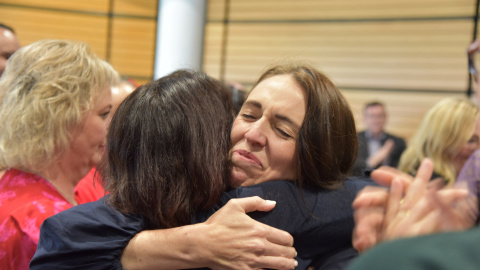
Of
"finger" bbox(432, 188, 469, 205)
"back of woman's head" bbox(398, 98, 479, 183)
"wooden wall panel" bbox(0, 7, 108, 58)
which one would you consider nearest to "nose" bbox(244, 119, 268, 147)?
"finger" bbox(432, 188, 469, 205)

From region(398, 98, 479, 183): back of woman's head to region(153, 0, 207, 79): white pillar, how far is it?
3453mm

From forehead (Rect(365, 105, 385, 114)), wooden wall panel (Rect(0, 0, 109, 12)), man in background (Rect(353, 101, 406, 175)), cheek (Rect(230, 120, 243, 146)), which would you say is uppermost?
wooden wall panel (Rect(0, 0, 109, 12))

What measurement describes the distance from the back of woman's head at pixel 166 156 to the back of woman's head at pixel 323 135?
0.74 feet

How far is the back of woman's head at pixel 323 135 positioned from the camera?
1.31m

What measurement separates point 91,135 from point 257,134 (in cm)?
81

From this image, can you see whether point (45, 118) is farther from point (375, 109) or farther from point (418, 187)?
point (375, 109)

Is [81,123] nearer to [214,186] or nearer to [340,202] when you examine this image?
[214,186]

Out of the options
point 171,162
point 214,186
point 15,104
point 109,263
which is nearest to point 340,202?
point 214,186

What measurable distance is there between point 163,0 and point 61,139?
4.28 metres

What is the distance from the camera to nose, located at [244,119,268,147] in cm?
129

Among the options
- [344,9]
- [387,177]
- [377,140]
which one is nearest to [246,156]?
[387,177]

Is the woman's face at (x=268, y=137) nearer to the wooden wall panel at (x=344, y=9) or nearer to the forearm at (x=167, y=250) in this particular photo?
the forearm at (x=167, y=250)

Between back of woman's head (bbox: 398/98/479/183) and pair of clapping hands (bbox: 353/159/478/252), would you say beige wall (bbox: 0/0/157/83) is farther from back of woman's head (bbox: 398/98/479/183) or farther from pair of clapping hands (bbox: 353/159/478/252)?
pair of clapping hands (bbox: 353/159/478/252)

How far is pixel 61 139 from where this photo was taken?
1.73 m
